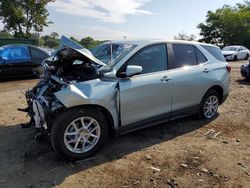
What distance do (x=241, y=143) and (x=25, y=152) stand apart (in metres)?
3.57

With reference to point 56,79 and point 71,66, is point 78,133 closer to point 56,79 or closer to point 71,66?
point 56,79

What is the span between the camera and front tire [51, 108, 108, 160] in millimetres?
4180

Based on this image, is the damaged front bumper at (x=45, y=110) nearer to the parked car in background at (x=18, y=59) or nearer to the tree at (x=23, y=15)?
the parked car in background at (x=18, y=59)

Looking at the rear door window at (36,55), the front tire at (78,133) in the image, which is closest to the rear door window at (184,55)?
the front tire at (78,133)

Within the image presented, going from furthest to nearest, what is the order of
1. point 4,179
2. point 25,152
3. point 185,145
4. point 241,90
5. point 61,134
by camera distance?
1. point 241,90
2. point 185,145
3. point 25,152
4. point 61,134
5. point 4,179

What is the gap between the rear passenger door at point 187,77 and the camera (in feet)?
18.0

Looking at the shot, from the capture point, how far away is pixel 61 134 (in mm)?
4184

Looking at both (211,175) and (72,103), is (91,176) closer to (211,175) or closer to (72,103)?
(72,103)

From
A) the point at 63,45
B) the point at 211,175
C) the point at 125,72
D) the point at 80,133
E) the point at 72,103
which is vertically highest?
the point at 63,45

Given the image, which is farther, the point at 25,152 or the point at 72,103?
the point at 25,152

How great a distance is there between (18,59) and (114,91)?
809 cm

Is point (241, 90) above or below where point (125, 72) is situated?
below

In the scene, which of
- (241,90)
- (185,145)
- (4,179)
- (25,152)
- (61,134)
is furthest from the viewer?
(241,90)

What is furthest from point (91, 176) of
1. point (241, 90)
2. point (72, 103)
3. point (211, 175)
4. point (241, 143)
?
point (241, 90)
